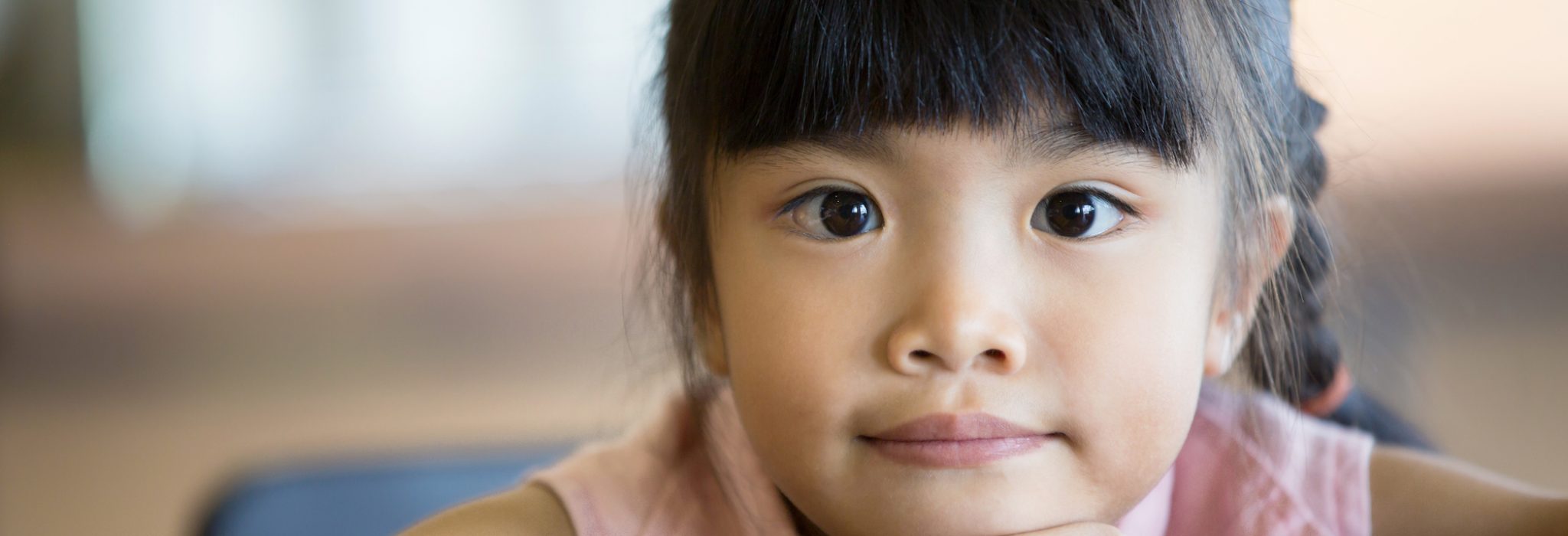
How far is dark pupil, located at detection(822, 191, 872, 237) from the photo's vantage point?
63 centimetres

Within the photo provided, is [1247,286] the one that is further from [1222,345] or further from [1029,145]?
[1029,145]

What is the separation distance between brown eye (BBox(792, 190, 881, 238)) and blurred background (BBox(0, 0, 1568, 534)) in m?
1.22

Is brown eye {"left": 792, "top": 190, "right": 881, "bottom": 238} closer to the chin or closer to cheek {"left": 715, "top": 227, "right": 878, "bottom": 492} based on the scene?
cheek {"left": 715, "top": 227, "right": 878, "bottom": 492}

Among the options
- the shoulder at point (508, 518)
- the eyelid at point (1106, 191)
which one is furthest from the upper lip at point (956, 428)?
the shoulder at point (508, 518)

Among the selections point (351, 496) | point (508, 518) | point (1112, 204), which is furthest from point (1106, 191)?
point (351, 496)

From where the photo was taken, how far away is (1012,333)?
0.59 metres

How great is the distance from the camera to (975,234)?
0.60 meters

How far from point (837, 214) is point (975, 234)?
8 cm

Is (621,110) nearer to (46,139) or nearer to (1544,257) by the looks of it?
(46,139)

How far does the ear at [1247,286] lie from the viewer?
724 millimetres


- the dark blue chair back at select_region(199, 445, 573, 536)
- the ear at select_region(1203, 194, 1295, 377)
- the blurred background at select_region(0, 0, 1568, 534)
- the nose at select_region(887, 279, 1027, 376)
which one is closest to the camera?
the nose at select_region(887, 279, 1027, 376)

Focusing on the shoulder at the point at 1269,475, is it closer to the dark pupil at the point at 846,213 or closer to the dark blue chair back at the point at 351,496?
the dark pupil at the point at 846,213

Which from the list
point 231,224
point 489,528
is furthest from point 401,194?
point 489,528

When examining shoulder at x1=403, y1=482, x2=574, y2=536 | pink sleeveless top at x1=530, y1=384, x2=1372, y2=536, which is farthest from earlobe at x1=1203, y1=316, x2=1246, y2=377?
shoulder at x1=403, y1=482, x2=574, y2=536
